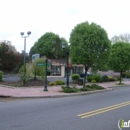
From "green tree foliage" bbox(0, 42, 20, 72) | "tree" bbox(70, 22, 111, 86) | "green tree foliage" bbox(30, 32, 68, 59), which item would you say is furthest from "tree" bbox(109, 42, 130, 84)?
"green tree foliage" bbox(30, 32, 68, 59)

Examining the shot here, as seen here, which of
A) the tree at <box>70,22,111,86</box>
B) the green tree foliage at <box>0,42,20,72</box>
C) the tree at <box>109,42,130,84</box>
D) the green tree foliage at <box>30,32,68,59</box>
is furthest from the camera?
the green tree foliage at <box>30,32,68,59</box>

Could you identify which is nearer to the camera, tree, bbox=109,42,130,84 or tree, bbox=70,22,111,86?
tree, bbox=70,22,111,86

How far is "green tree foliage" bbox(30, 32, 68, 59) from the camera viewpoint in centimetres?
6694

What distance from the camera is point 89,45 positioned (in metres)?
19.4

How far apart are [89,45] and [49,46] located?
4810 centimetres

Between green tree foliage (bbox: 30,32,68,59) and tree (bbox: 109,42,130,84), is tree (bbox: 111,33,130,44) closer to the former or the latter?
green tree foliage (bbox: 30,32,68,59)

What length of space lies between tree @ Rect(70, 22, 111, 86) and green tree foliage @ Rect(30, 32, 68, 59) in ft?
154

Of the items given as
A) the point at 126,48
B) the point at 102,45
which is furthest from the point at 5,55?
the point at 102,45

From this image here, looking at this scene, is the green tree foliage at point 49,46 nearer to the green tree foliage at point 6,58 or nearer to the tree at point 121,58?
the green tree foliage at point 6,58

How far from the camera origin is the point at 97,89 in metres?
20.8

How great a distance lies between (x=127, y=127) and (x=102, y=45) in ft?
45.2

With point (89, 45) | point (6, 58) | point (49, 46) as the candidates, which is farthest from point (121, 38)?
point (89, 45)

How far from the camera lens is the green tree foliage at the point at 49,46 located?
6694 cm

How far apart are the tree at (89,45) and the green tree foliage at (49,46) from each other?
1847 inches
